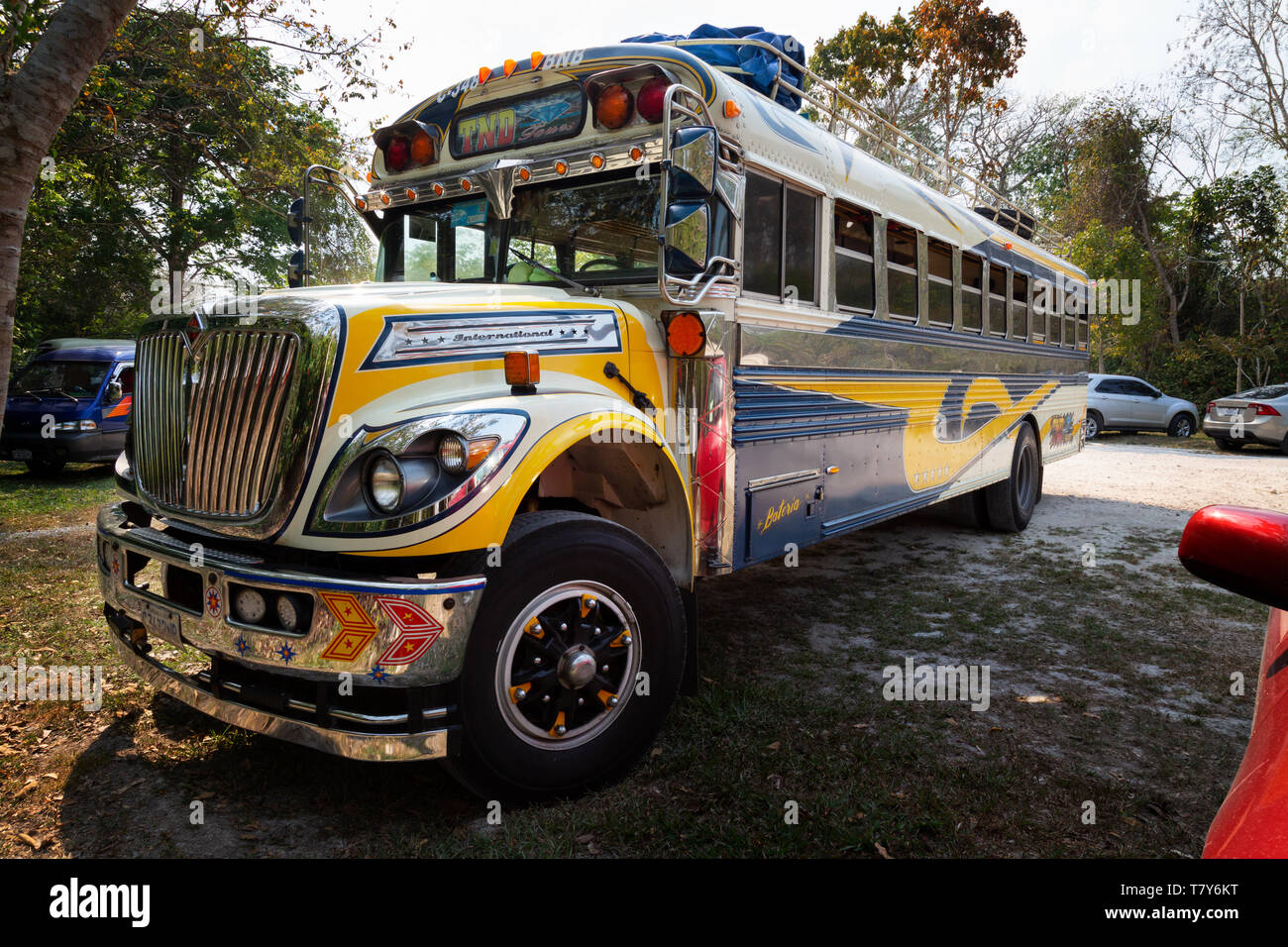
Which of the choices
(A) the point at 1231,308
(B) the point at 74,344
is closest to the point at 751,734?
(B) the point at 74,344

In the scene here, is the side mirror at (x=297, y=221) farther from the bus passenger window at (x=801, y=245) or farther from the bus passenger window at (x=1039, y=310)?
the bus passenger window at (x=1039, y=310)

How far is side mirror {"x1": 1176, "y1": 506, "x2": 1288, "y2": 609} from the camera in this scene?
4.98ft

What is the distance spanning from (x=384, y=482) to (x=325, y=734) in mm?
813

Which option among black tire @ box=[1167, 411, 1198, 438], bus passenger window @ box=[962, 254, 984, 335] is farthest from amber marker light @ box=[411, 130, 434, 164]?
black tire @ box=[1167, 411, 1198, 438]

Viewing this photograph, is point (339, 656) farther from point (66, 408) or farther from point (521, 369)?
point (66, 408)

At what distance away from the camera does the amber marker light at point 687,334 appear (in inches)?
139

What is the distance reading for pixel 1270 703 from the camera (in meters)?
1.64

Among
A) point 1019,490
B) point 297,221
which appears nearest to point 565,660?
point 297,221

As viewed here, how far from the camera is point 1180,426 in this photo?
65.6 ft

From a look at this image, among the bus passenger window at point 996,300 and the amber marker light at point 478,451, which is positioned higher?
the bus passenger window at point 996,300

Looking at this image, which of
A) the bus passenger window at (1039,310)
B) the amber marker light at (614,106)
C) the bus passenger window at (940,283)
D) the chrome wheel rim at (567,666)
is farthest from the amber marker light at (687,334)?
the bus passenger window at (1039,310)

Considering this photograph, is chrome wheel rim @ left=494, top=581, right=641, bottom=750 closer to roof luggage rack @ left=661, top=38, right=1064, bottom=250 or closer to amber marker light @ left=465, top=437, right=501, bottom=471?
amber marker light @ left=465, top=437, right=501, bottom=471

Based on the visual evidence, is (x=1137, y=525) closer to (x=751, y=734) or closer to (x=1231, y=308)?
(x=751, y=734)

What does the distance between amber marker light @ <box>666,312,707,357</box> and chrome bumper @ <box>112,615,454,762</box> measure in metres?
1.84
